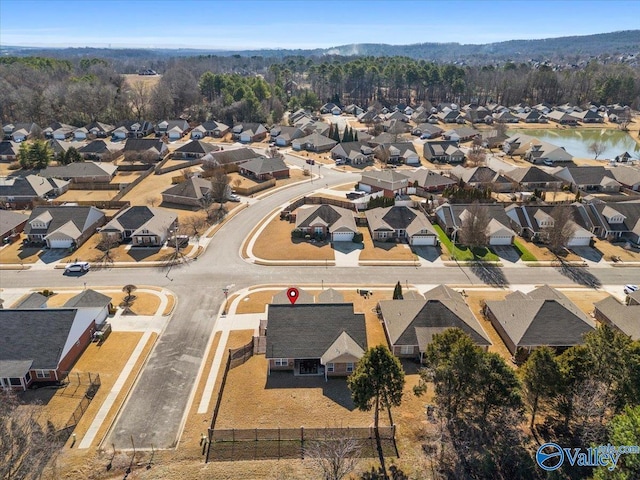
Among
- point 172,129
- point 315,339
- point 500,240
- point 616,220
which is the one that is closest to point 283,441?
point 315,339

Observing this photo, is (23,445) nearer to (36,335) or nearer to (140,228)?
(36,335)

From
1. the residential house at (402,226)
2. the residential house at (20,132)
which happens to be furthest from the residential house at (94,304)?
the residential house at (20,132)

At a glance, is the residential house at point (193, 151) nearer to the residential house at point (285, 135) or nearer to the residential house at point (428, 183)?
the residential house at point (285, 135)

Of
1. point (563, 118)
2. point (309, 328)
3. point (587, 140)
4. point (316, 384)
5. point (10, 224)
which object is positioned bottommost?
point (587, 140)

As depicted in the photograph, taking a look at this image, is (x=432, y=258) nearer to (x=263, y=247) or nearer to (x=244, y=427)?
(x=263, y=247)

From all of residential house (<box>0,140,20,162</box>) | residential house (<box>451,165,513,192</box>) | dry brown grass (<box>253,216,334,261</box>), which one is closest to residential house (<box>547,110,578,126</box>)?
residential house (<box>451,165,513,192</box>)

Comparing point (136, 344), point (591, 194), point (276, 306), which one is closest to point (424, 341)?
point (276, 306)
